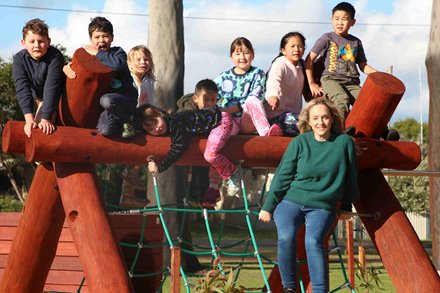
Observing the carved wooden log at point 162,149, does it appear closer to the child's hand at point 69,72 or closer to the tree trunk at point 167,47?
the child's hand at point 69,72

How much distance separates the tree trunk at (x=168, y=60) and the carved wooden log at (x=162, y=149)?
23.0 ft

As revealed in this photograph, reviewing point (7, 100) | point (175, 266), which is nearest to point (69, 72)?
point (175, 266)

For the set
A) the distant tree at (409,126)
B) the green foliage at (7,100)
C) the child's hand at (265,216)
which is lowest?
the child's hand at (265,216)

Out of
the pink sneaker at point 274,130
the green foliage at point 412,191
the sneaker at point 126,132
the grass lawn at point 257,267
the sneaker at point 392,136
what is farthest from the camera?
the green foliage at point 412,191

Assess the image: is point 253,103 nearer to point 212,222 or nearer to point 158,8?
point 158,8

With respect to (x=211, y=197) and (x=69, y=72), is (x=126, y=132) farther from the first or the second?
(x=211, y=197)

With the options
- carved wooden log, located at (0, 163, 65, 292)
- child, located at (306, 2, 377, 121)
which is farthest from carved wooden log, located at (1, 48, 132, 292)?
child, located at (306, 2, 377, 121)

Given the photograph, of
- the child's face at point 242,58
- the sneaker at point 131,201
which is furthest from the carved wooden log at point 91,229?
the sneaker at point 131,201

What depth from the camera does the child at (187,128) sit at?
6812mm

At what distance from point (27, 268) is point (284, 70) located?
2431mm

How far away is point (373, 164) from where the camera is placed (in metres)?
7.11

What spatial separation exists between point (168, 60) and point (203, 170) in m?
6.11

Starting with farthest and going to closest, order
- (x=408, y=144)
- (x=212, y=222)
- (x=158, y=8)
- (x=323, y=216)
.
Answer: (x=212, y=222)
(x=158, y=8)
(x=408, y=144)
(x=323, y=216)

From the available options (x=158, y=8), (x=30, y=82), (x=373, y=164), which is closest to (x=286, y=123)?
(x=373, y=164)
